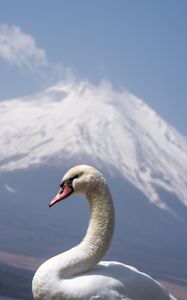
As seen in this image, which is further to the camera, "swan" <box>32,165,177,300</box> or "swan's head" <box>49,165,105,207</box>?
"swan's head" <box>49,165,105,207</box>

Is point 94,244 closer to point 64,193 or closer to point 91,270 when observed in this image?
point 91,270

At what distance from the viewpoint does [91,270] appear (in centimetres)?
473

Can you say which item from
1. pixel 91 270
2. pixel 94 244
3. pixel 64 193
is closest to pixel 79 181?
pixel 64 193

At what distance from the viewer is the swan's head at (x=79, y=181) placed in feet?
15.5

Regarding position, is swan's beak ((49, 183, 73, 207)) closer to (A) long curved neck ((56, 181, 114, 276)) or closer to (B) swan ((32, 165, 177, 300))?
(B) swan ((32, 165, 177, 300))

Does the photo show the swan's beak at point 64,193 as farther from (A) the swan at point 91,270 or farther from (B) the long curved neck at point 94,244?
(B) the long curved neck at point 94,244

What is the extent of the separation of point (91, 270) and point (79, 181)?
48 cm

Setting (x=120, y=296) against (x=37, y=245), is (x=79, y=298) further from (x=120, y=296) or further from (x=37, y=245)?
(x=37, y=245)

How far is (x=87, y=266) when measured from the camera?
467 centimetres

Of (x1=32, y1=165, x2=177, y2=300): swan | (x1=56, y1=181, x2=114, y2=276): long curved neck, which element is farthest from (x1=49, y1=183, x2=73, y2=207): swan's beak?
(x1=56, y1=181, x2=114, y2=276): long curved neck

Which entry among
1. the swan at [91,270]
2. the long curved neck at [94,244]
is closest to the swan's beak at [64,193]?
the swan at [91,270]

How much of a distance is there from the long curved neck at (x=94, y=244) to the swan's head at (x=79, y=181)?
0.09 meters

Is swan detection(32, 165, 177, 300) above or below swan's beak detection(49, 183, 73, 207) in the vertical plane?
below

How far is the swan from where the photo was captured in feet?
14.9
